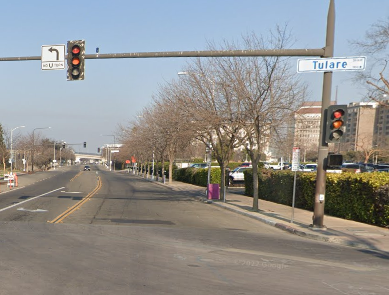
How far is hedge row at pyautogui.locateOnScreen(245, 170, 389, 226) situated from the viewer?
633 inches

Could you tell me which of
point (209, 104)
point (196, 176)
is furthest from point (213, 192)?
point (196, 176)

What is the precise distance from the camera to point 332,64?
14.4 metres

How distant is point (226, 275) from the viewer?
27.0 feet

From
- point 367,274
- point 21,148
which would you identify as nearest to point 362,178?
point 367,274

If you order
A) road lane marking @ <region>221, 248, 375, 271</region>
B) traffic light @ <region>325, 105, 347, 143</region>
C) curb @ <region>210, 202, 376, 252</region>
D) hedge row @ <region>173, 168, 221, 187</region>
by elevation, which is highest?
traffic light @ <region>325, 105, 347, 143</region>

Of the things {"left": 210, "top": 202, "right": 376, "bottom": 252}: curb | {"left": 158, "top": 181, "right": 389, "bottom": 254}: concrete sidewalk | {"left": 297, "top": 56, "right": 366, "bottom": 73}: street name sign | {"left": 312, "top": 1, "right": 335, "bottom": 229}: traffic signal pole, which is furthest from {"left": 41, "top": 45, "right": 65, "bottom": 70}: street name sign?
{"left": 158, "top": 181, "right": 389, "bottom": 254}: concrete sidewalk

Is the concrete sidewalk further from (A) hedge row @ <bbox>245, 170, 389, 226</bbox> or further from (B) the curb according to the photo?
(A) hedge row @ <bbox>245, 170, 389, 226</bbox>

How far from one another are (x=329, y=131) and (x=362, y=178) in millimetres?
3767

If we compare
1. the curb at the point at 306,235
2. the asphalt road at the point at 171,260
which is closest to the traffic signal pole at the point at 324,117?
the curb at the point at 306,235

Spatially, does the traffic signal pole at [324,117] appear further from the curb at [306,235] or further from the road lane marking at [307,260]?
the road lane marking at [307,260]

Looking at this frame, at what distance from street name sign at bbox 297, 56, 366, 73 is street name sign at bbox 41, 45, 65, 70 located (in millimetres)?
7897

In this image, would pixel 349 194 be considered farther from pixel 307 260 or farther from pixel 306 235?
pixel 307 260

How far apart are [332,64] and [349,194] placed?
634cm

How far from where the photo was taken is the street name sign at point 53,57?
14.3 m
